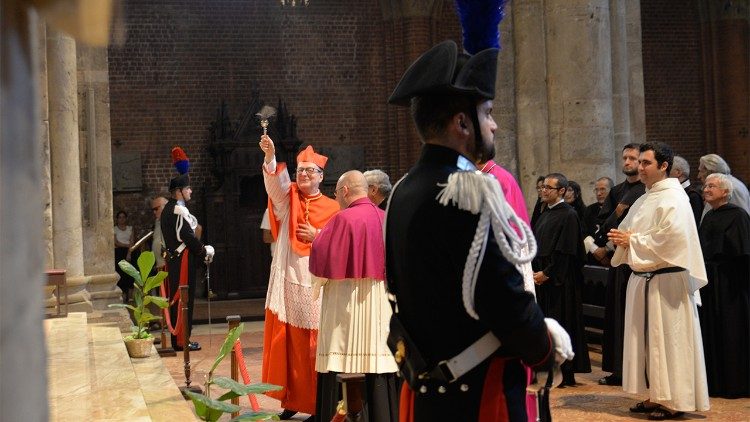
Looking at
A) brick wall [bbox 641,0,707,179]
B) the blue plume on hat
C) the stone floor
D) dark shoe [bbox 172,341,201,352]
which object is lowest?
the stone floor

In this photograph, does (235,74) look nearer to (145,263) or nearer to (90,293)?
(90,293)

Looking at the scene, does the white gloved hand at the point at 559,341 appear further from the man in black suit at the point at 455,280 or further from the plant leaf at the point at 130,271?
the plant leaf at the point at 130,271

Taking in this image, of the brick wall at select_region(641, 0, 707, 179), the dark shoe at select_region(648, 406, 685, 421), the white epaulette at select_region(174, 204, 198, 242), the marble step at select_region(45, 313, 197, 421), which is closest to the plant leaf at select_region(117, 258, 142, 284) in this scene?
the marble step at select_region(45, 313, 197, 421)

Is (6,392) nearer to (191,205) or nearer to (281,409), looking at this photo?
(281,409)

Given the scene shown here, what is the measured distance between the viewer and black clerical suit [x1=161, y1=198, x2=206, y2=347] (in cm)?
1072

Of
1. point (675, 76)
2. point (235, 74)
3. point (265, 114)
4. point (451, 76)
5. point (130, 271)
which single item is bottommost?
point (130, 271)

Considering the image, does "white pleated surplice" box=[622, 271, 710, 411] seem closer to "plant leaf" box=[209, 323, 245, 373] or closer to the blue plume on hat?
"plant leaf" box=[209, 323, 245, 373]

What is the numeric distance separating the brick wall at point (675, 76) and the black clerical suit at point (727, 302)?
1235 centimetres

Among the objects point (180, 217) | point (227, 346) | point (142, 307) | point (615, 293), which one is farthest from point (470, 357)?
point (180, 217)

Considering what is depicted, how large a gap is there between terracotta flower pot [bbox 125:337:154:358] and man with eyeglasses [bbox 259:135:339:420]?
121 cm

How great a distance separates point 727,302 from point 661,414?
1590 millimetres

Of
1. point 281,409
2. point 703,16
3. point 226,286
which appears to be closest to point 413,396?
point 281,409

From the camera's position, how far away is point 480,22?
292 centimetres

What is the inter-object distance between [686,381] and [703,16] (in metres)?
15.2
